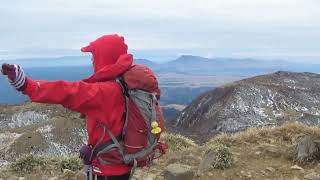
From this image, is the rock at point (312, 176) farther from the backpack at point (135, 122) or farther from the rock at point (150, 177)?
the backpack at point (135, 122)

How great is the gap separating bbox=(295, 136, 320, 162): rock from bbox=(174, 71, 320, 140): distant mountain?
387 inches

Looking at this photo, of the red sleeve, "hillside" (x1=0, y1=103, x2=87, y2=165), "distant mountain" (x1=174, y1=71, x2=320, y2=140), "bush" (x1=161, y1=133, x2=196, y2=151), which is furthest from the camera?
"distant mountain" (x1=174, y1=71, x2=320, y2=140)

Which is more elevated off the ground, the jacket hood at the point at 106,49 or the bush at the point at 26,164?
the jacket hood at the point at 106,49

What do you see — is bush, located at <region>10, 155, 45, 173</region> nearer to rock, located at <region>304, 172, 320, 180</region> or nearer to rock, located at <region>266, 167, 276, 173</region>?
rock, located at <region>266, 167, 276, 173</region>

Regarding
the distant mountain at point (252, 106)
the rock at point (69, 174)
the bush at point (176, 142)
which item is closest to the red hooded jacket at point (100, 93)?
the rock at point (69, 174)

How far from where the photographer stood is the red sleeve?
4750mm

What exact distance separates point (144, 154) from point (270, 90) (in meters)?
19.4

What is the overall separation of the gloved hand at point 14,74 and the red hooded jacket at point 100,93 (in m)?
0.20

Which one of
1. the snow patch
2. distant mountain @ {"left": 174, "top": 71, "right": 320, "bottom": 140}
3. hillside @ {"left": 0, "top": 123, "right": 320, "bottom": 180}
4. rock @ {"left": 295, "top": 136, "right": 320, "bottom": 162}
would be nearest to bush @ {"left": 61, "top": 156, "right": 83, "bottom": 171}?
hillside @ {"left": 0, "top": 123, "right": 320, "bottom": 180}

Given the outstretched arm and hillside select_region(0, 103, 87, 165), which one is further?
hillside select_region(0, 103, 87, 165)

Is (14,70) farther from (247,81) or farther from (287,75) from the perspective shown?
(287,75)

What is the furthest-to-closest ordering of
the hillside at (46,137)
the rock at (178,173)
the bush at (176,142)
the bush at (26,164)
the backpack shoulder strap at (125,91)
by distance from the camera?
the hillside at (46,137) → the bush at (176,142) → the bush at (26,164) → the rock at (178,173) → the backpack shoulder strap at (125,91)

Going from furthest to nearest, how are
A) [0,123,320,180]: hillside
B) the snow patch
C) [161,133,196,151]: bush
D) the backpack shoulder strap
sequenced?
the snow patch → [161,133,196,151]: bush → [0,123,320,180]: hillside → the backpack shoulder strap

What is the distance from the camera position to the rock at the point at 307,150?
418 inches
